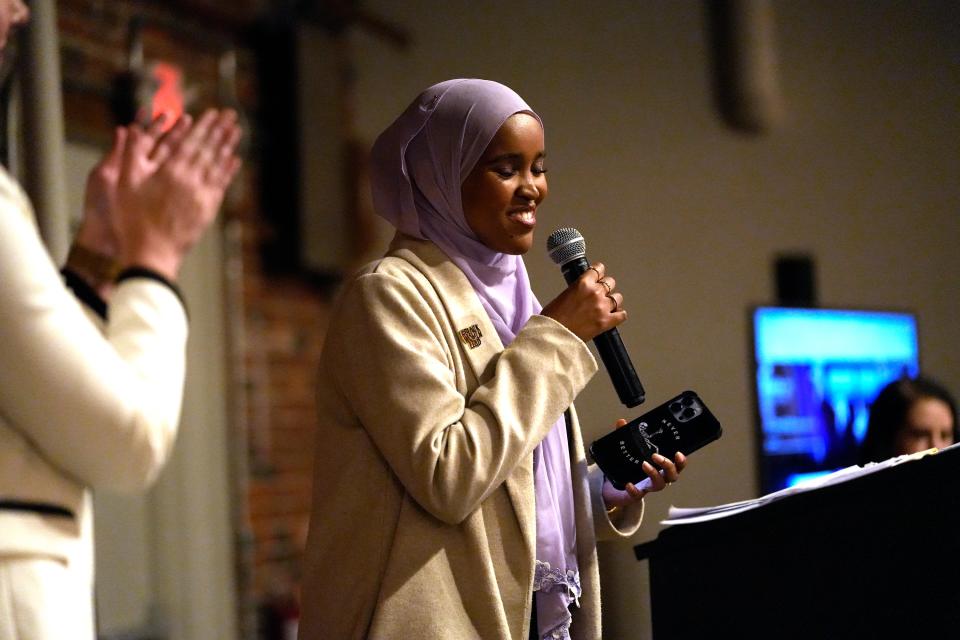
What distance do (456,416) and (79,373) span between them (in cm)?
50

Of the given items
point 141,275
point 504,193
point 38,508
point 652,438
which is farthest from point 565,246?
point 38,508

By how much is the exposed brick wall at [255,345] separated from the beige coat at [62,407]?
2.01m

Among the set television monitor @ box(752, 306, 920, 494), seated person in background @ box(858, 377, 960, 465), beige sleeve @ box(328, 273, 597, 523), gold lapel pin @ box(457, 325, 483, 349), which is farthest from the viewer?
television monitor @ box(752, 306, 920, 494)

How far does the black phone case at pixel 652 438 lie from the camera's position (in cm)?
132

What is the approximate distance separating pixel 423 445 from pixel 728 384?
1667 millimetres

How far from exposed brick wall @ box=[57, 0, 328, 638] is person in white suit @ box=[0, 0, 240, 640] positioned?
1.97m

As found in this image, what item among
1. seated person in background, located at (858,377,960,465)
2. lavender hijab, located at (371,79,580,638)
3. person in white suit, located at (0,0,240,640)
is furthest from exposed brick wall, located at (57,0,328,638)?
person in white suit, located at (0,0,240,640)

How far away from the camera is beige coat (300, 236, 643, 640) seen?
1.17 metres

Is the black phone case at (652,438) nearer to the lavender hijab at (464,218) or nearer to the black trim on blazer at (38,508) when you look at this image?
the lavender hijab at (464,218)

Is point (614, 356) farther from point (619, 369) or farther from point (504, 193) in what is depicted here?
point (504, 193)

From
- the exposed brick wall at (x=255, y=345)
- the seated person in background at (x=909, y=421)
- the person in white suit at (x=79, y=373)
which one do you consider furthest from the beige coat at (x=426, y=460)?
the exposed brick wall at (x=255, y=345)

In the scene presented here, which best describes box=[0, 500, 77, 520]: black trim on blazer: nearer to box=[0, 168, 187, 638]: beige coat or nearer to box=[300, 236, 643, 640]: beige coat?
box=[0, 168, 187, 638]: beige coat

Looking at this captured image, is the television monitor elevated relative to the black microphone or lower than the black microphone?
lower

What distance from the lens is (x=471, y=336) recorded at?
1.27 metres
